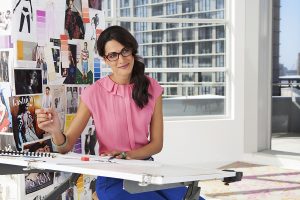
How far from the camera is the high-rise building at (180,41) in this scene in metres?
4.67

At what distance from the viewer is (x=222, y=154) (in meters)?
4.93

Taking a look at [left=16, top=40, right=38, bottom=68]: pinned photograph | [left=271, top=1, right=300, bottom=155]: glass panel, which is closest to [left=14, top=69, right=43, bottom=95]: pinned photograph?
[left=16, top=40, right=38, bottom=68]: pinned photograph

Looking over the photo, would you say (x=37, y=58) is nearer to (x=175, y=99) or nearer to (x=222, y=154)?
(x=175, y=99)

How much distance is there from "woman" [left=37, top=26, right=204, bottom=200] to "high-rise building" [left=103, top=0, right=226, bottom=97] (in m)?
2.71

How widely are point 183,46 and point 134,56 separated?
3008mm

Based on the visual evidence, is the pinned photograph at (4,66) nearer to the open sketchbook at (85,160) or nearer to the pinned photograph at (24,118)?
the pinned photograph at (24,118)

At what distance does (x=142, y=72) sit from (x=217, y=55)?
10.3ft

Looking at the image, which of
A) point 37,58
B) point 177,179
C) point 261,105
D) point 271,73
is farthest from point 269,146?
point 177,179

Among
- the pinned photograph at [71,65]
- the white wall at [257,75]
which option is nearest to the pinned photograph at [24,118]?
the pinned photograph at [71,65]

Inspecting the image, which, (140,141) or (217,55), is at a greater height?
(217,55)

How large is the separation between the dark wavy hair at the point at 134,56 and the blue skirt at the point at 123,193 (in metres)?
0.38

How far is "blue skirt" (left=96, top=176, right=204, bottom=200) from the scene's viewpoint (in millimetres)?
1656

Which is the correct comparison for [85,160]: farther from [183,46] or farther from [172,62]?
[183,46]

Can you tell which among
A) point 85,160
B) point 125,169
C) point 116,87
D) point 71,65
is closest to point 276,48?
point 71,65
